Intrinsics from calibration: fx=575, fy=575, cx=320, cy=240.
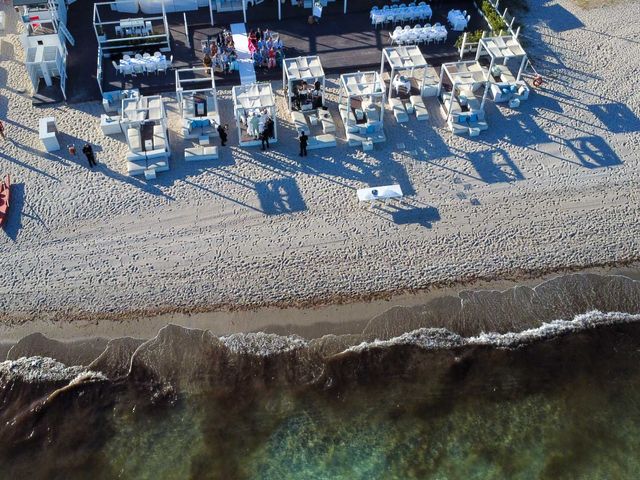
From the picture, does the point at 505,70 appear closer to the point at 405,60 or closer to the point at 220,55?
the point at 405,60

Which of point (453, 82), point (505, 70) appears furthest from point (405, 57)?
point (505, 70)

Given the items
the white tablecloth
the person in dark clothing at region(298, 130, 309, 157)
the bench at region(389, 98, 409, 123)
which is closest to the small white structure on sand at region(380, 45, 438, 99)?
the bench at region(389, 98, 409, 123)

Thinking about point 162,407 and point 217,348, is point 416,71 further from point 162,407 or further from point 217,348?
point 162,407

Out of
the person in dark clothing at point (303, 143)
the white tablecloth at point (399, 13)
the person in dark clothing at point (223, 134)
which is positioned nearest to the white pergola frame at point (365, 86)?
the person in dark clothing at point (303, 143)

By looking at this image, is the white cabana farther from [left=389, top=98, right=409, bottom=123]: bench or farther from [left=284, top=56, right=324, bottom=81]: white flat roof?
[left=284, top=56, right=324, bottom=81]: white flat roof

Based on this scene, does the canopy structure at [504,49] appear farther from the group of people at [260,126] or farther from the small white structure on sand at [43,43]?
the small white structure on sand at [43,43]

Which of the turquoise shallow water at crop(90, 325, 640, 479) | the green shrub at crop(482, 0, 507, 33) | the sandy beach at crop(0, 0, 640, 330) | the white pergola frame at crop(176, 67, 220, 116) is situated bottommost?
the turquoise shallow water at crop(90, 325, 640, 479)

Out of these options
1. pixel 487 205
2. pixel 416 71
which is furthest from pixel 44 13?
pixel 487 205
